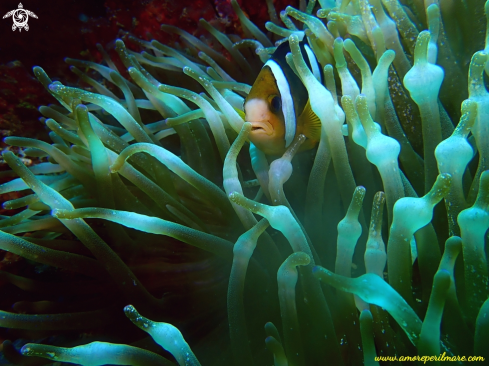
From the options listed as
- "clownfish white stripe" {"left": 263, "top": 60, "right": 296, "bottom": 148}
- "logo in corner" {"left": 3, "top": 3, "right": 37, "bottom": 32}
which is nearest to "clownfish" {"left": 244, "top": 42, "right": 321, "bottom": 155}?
"clownfish white stripe" {"left": 263, "top": 60, "right": 296, "bottom": 148}

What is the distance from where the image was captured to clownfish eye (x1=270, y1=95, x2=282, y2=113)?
913 mm

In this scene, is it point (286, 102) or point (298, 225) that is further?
point (286, 102)

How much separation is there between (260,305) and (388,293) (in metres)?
0.39

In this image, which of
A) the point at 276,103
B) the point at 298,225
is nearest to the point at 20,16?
the point at 276,103

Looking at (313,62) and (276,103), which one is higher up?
(313,62)

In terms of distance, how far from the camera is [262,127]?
35.0 inches

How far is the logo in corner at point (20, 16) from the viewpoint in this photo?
4.99 ft

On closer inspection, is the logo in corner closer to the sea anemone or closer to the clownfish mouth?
the sea anemone

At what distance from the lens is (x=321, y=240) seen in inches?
31.4

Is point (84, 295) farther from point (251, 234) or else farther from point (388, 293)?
point (388, 293)

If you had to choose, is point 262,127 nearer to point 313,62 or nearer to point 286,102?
point 286,102

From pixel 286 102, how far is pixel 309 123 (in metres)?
0.09

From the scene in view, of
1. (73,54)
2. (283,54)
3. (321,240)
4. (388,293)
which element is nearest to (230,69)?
(283,54)

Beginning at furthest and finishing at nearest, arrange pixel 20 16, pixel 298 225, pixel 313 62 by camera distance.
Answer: pixel 20 16 < pixel 313 62 < pixel 298 225
